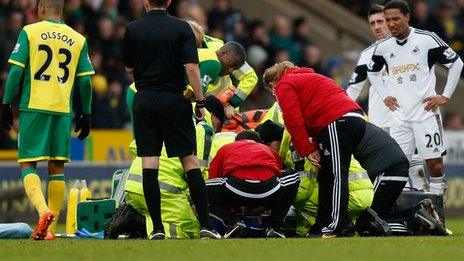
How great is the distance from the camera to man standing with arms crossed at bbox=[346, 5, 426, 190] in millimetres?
16703

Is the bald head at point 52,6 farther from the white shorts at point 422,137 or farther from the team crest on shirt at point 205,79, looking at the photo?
the white shorts at point 422,137

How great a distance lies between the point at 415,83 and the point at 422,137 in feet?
1.97

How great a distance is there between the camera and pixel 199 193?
12992 mm

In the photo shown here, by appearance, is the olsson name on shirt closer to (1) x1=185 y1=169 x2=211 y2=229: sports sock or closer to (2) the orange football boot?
(2) the orange football boot

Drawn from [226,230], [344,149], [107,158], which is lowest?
[107,158]

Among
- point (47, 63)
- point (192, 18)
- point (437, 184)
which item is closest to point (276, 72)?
point (47, 63)


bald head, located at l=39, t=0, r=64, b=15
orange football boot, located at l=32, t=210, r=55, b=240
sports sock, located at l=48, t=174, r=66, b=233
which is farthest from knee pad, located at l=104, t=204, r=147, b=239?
bald head, located at l=39, t=0, r=64, b=15

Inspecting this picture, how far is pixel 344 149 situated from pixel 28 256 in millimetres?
3636

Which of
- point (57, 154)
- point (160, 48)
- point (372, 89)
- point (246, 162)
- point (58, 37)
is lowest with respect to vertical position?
point (57, 154)

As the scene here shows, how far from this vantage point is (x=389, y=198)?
47.3ft

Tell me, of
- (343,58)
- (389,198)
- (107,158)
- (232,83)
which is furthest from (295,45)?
(389,198)

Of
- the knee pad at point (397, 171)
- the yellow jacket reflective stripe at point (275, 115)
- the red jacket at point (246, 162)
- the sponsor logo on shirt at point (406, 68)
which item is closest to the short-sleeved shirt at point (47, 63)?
the red jacket at point (246, 162)

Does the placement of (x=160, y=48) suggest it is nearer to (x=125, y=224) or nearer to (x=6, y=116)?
(x=6, y=116)

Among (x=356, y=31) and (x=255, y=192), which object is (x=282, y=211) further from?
(x=356, y=31)
